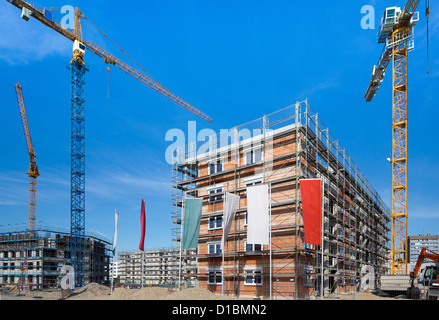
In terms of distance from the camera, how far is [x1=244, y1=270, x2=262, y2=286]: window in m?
28.6

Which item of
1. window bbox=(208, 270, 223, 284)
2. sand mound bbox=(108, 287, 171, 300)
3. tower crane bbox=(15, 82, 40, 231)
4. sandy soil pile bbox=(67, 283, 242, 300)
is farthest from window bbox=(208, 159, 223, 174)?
tower crane bbox=(15, 82, 40, 231)

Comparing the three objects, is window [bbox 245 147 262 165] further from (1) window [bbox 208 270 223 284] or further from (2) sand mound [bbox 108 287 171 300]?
(2) sand mound [bbox 108 287 171 300]

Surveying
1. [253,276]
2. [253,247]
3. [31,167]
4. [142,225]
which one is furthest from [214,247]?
[31,167]

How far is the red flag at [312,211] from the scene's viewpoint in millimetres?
22906

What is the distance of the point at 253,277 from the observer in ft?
96.0

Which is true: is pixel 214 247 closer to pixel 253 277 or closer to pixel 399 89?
pixel 253 277

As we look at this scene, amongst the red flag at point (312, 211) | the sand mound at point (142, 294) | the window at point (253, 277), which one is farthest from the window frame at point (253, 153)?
the sand mound at point (142, 294)

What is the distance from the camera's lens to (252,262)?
29.4 m

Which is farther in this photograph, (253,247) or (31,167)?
(31,167)

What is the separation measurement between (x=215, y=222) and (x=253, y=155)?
739cm

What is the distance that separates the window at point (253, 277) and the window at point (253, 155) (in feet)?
31.6
